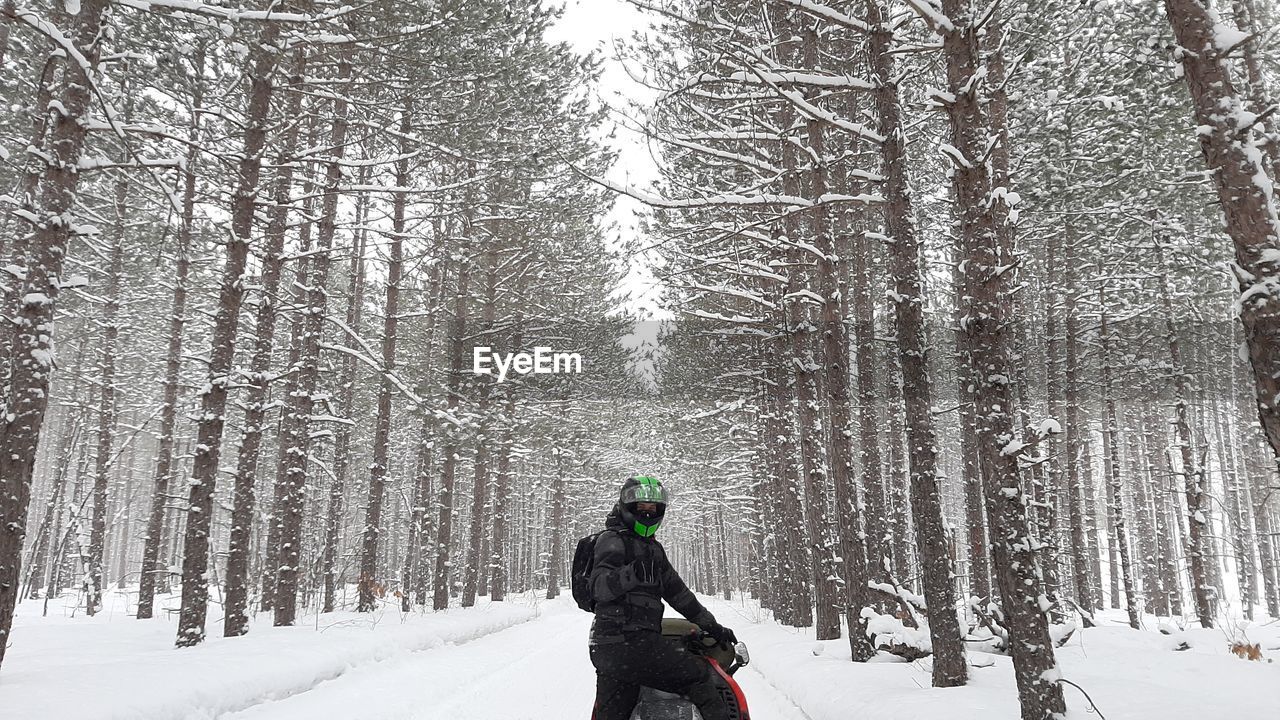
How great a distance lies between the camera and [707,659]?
430cm

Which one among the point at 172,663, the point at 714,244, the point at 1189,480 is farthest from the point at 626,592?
the point at 1189,480

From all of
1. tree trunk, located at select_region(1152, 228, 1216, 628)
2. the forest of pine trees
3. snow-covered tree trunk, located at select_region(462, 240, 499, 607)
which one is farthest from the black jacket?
snow-covered tree trunk, located at select_region(462, 240, 499, 607)

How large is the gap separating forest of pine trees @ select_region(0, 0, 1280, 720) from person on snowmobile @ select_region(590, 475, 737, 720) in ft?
9.51

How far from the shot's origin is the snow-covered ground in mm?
5891

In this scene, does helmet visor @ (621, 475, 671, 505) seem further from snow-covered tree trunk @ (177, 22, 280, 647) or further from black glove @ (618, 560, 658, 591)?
snow-covered tree trunk @ (177, 22, 280, 647)

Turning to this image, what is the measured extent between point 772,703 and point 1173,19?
7.90 metres

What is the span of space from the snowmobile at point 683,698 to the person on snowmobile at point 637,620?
0.17 ft

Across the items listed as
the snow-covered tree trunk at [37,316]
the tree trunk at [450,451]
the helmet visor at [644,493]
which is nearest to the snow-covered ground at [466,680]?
the snow-covered tree trunk at [37,316]

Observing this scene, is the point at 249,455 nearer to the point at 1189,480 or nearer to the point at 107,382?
the point at 107,382

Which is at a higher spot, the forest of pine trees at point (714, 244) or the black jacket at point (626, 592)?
the forest of pine trees at point (714, 244)

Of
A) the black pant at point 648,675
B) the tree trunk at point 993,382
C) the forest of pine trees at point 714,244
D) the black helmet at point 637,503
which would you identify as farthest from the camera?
the forest of pine trees at point 714,244

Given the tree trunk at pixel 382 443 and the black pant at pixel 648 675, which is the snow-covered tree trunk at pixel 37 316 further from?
the tree trunk at pixel 382 443

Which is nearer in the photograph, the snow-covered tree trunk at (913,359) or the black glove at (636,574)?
the black glove at (636,574)

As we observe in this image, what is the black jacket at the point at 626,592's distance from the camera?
Result: 13.5ft
